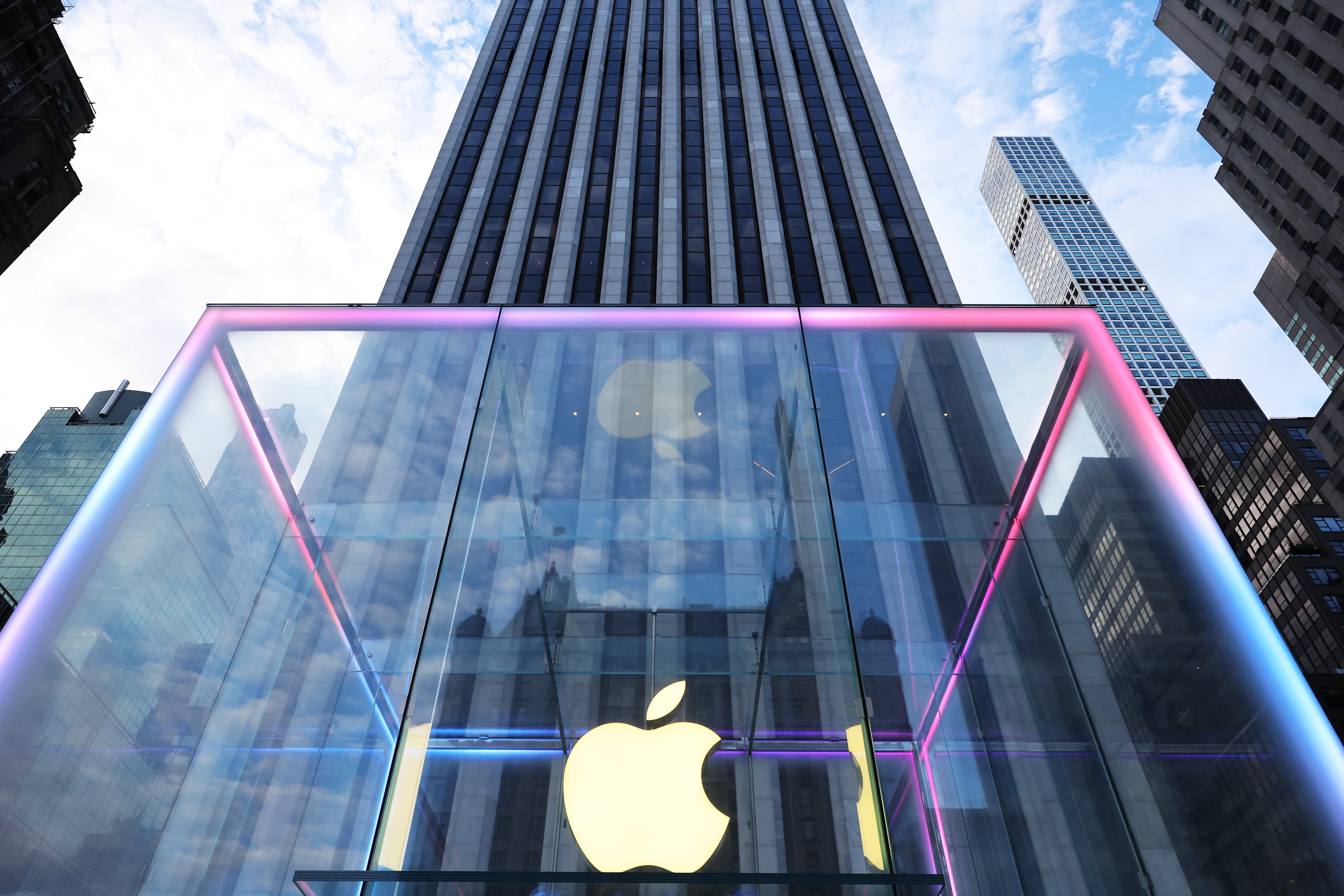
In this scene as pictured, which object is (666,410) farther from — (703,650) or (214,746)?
(214,746)

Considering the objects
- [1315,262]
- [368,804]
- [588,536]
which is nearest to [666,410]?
[588,536]

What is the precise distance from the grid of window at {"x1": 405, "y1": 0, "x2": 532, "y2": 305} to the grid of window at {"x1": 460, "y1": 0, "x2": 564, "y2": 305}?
1.20 meters

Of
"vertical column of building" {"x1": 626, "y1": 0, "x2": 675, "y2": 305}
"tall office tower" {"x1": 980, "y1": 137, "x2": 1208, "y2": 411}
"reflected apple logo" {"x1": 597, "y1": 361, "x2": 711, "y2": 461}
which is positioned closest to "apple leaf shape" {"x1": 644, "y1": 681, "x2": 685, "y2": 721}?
"reflected apple logo" {"x1": 597, "y1": 361, "x2": 711, "y2": 461}

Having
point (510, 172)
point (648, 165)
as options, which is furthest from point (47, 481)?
point (648, 165)

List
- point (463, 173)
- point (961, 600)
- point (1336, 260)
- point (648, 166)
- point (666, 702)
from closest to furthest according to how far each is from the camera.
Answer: point (666, 702)
point (961, 600)
point (463, 173)
point (648, 166)
point (1336, 260)

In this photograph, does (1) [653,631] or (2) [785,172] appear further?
(2) [785,172]

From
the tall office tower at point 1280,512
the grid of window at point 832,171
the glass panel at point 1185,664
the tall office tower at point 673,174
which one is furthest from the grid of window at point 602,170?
the tall office tower at point 1280,512

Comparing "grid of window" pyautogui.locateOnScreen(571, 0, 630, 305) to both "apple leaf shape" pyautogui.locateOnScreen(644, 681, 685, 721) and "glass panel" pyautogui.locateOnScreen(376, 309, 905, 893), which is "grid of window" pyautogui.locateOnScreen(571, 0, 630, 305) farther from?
"apple leaf shape" pyautogui.locateOnScreen(644, 681, 685, 721)

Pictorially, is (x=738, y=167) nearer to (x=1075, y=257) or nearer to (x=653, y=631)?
(x=653, y=631)

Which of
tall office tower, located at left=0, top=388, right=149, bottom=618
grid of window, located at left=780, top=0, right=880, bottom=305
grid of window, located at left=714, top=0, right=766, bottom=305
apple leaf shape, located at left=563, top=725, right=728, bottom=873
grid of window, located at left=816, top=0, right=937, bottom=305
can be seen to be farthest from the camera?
tall office tower, located at left=0, top=388, right=149, bottom=618

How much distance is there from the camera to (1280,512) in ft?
232

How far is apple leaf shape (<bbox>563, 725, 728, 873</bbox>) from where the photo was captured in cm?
410

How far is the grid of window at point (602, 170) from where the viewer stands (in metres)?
30.3

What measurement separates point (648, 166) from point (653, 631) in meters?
34.9
